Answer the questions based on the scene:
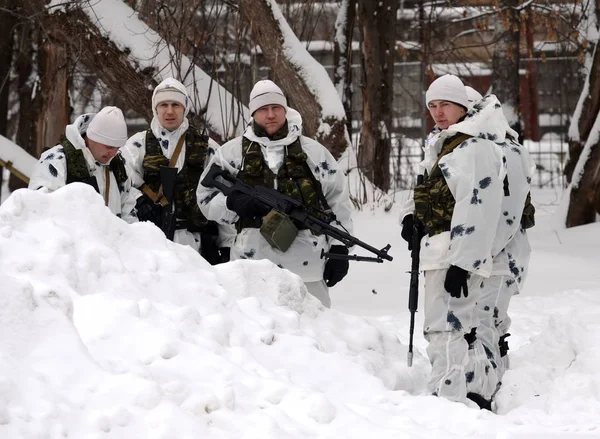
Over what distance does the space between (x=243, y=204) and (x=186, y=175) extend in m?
0.66

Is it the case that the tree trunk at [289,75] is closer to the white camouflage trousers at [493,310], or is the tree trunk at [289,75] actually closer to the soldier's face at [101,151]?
the soldier's face at [101,151]

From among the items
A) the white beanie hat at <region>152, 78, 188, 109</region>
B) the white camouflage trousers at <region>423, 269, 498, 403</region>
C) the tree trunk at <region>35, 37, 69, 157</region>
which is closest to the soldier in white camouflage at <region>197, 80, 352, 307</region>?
the white beanie hat at <region>152, 78, 188, 109</region>

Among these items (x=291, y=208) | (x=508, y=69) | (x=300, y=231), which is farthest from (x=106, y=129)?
(x=508, y=69)

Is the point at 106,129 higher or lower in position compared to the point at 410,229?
higher

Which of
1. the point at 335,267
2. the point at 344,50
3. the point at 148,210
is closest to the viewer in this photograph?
the point at 335,267

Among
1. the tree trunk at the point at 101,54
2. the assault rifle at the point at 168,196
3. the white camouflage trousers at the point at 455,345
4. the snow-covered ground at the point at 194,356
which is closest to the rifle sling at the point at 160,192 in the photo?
the assault rifle at the point at 168,196

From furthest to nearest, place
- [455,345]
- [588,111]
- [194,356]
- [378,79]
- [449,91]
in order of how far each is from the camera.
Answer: [378,79]
[588,111]
[449,91]
[455,345]
[194,356]

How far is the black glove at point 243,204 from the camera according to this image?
5.63 metres

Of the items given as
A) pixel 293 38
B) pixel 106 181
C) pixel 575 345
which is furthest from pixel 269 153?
pixel 293 38

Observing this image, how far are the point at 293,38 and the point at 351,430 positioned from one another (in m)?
7.16

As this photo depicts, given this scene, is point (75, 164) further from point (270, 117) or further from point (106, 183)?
point (270, 117)

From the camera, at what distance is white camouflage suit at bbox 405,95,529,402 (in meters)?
4.74

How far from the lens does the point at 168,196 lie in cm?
603

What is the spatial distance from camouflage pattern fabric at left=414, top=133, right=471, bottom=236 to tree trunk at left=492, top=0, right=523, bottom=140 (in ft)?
26.6
